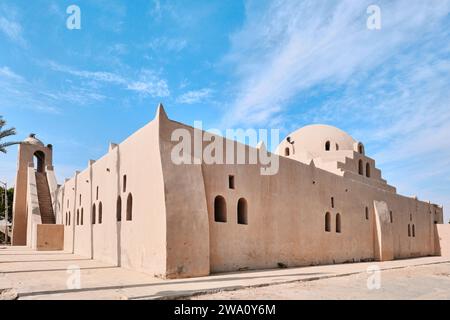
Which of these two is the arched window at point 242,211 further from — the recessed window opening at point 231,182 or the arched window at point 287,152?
the arched window at point 287,152

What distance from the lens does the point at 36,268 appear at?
12164mm

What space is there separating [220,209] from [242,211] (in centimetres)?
98

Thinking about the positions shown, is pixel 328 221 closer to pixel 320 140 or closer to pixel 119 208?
pixel 320 140

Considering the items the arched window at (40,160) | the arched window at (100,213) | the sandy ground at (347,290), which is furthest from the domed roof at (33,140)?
the sandy ground at (347,290)

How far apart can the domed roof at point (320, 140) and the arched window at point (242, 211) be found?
37.3ft

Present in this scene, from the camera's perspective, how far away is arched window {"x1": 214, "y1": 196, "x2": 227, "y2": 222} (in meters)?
11.9

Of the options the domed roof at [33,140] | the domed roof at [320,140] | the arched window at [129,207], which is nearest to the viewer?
the arched window at [129,207]

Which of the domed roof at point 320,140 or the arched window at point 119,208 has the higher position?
the domed roof at point 320,140

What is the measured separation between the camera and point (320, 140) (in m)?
24.0

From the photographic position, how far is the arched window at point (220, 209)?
11938 millimetres

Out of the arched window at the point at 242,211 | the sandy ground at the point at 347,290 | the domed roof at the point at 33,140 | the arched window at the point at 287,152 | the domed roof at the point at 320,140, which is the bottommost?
the sandy ground at the point at 347,290

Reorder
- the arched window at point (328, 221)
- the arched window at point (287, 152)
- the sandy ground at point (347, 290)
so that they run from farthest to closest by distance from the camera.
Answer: the arched window at point (287, 152)
the arched window at point (328, 221)
the sandy ground at point (347, 290)
